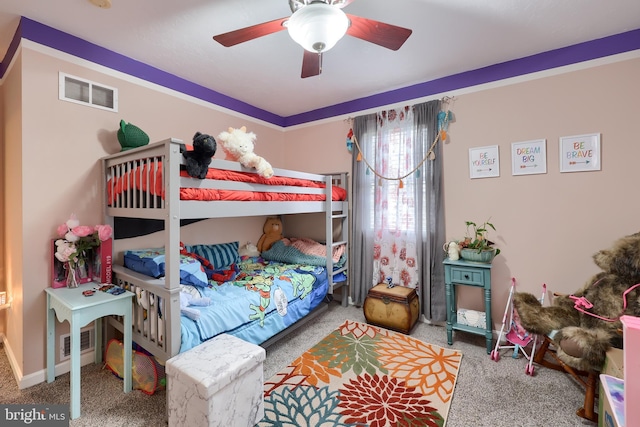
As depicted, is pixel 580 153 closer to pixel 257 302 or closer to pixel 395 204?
pixel 395 204

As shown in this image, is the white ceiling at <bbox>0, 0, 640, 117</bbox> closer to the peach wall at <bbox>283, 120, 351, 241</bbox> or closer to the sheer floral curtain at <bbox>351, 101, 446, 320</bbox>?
the sheer floral curtain at <bbox>351, 101, 446, 320</bbox>

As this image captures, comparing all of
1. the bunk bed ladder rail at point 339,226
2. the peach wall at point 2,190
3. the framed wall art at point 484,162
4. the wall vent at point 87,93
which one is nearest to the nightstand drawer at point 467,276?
the framed wall art at point 484,162

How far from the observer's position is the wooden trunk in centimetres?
280

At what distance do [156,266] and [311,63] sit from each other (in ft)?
5.97

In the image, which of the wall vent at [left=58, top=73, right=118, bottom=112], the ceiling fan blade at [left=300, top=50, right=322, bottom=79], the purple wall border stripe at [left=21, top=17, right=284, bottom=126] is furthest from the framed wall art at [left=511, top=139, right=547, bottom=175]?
the wall vent at [left=58, top=73, right=118, bottom=112]

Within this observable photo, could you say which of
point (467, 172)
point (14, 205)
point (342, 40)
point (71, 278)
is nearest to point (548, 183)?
point (467, 172)

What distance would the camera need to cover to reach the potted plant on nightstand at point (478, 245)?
8.35 ft

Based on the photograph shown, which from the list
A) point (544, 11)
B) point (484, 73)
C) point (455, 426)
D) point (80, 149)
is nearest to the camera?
point (455, 426)

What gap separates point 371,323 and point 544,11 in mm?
2985

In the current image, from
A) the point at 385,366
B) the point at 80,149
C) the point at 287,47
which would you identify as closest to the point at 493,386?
the point at 385,366

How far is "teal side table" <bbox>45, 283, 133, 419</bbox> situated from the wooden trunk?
2.16m

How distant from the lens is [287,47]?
7.78 ft

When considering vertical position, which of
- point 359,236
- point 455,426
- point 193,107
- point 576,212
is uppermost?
point 193,107

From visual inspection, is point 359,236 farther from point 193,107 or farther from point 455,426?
point 193,107
